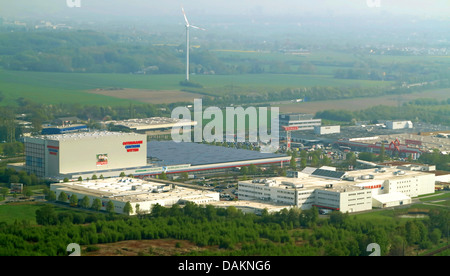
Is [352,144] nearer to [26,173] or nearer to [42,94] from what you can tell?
[26,173]

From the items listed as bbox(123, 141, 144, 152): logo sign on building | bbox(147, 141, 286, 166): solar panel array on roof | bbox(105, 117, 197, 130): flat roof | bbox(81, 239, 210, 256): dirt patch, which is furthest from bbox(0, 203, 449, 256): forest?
bbox(105, 117, 197, 130): flat roof

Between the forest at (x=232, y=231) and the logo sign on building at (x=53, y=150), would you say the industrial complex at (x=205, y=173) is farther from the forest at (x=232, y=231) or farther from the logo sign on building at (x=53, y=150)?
the forest at (x=232, y=231)

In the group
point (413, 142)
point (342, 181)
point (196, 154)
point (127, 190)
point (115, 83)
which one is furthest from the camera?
point (115, 83)

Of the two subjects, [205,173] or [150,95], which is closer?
[205,173]

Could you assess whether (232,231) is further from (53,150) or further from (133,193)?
(53,150)

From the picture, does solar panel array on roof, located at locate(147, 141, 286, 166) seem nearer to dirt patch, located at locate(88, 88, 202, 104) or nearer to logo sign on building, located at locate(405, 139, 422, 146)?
logo sign on building, located at locate(405, 139, 422, 146)

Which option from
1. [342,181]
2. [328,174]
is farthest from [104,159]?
[342,181]
